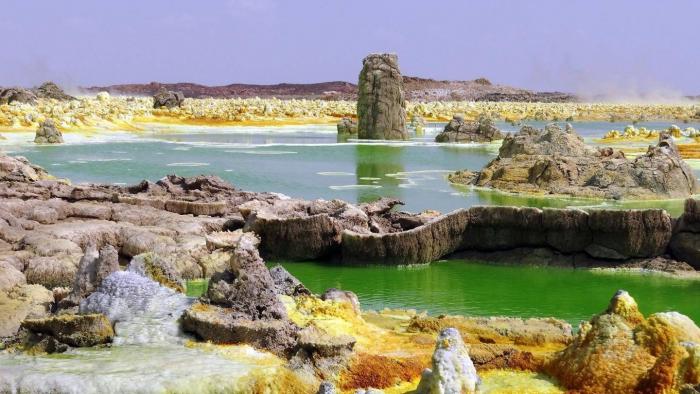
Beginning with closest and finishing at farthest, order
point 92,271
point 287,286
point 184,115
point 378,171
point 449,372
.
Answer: point 449,372
point 92,271
point 287,286
point 378,171
point 184,115

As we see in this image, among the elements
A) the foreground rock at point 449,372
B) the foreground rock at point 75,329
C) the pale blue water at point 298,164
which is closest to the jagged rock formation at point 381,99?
the pale blue water at point 298,164

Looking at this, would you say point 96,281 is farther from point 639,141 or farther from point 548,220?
point 639,141

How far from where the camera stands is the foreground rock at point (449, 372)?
574 cm

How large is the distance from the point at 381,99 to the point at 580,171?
17384 millimetres

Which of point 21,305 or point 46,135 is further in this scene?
point 46,135

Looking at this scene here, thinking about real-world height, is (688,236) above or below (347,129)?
above

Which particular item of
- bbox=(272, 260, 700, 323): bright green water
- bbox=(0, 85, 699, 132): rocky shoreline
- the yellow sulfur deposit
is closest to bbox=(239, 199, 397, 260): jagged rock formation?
bbox=(272, 260, 700, 323): bright green water

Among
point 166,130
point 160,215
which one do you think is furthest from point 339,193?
point 166,130

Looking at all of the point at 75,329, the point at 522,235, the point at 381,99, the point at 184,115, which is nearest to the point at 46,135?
the point at 381,99

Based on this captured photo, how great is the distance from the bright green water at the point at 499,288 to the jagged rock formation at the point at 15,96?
4762 centimetres

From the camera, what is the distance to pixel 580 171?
19812 mm

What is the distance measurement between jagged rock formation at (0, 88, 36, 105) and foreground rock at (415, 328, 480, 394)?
5250 centimetres

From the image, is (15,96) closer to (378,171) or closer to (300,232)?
(378,171)

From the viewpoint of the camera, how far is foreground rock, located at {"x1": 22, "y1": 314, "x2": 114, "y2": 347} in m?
6.82
